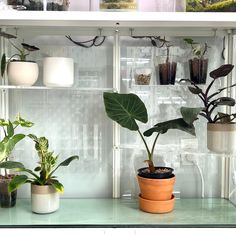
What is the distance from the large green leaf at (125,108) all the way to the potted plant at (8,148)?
1.21 ft

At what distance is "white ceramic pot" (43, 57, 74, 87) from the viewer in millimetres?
1457

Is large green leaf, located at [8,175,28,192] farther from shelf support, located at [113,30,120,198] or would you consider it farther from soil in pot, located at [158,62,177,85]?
soil in pot, located at [158,62,177,85]

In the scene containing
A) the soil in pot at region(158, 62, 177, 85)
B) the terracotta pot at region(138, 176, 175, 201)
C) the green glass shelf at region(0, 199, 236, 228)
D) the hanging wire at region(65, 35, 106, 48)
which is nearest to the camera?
the green glass shelf at region(0, 199, 236, 228)

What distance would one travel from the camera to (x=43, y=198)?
4.56ft

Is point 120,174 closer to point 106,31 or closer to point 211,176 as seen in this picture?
point 211,176

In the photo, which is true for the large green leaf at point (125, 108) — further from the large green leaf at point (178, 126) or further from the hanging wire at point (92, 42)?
the hanging wire at point (92, 42)

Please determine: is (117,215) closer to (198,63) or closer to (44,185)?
(44,185)

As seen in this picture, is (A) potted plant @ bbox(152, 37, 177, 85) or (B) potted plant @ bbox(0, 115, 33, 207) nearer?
(B) potted plant @ bbox(0, 115, 33, 207)

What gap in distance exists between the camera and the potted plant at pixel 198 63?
1550 mm

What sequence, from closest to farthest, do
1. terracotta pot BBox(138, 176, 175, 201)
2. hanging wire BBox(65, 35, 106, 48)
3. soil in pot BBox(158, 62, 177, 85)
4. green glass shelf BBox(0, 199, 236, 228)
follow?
green glass shelf BBox(0, 199, 236, 228)
terracotta pot BBox(138, 176, 175, 201)
soil in pot BBox(158, 62, 177, 85)
hanging wire BBox(65, 35, 106, 48)

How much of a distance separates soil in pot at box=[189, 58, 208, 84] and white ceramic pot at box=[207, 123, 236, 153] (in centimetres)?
27

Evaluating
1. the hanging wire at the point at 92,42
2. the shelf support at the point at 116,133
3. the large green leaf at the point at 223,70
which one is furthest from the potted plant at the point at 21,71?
the large green leaf at the point at 223,70

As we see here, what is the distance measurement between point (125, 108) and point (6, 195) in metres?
0.69

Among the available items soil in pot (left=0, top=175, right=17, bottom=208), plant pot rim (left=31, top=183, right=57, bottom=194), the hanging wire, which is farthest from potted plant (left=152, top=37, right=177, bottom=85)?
soil in pot (left=0, top=175, right=17, bottom=208)
